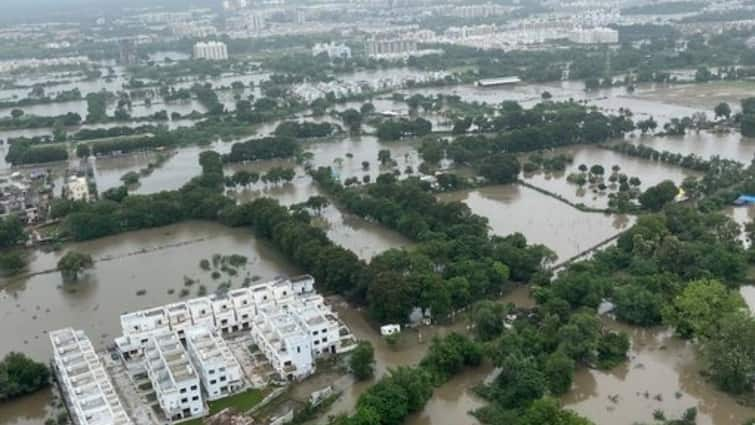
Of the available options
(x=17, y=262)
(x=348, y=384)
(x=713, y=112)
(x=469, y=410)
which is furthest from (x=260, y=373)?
(x=713, y=112)

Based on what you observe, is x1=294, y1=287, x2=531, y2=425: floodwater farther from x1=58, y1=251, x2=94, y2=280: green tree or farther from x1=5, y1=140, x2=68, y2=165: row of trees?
x1=5, y1=140, x2=68, y2=165: row of trees

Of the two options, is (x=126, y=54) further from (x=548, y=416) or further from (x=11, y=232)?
(x=548, y=416)

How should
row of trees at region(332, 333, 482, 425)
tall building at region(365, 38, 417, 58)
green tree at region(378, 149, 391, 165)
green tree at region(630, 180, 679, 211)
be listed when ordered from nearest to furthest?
row of trees at region(332, 333, 482, 425) → green tree at region(630, 180, 679, 211) → green tree at region(378, 149, 391, 165) → tall building at region(365, 38, 417, 58)

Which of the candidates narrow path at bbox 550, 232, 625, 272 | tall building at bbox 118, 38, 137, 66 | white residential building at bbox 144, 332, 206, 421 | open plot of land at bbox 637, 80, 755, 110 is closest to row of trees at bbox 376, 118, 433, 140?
open plot of land at bbox 637, 80, 755, 110

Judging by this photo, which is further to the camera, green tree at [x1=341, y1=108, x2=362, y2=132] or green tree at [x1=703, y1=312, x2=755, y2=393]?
green tree at [x1=341, y1=108, x2=362, y2=132]

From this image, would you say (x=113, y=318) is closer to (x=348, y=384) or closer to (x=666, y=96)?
(x=348, y=384)
